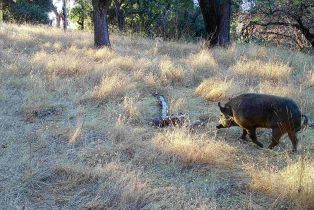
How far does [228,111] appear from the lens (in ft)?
16.8

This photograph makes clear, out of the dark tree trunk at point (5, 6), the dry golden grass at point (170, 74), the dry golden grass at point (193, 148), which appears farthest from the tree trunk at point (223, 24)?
the dark tree trunk at point (5, 6)

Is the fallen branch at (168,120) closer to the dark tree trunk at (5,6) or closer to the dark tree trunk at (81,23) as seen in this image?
the dark tree trunk at (5,6)

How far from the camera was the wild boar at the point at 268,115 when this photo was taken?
14.9 ft

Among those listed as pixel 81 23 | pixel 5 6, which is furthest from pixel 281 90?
pixel 81 23

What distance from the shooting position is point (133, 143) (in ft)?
15.2

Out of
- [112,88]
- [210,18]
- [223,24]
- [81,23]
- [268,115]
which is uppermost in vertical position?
[210,18]

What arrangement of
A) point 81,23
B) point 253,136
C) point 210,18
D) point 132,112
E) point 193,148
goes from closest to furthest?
point 193,148 → point 253,136 → point 132,112 → point 210,18 → point 81,23

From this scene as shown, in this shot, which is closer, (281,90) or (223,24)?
(281,90)

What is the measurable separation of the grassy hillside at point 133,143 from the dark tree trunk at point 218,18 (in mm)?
3715

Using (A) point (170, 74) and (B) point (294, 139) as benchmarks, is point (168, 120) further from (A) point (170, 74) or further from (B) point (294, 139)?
(A) point (170, 74)

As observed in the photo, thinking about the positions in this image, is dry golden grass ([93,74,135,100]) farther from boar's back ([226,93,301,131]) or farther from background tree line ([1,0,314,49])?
background tree line ([1,0,314,49])

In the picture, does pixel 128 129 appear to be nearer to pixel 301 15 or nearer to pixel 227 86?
pixel 227 86

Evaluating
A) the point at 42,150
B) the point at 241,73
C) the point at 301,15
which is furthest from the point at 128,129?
the point at 301,15

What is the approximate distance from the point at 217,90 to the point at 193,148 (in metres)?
2.48
